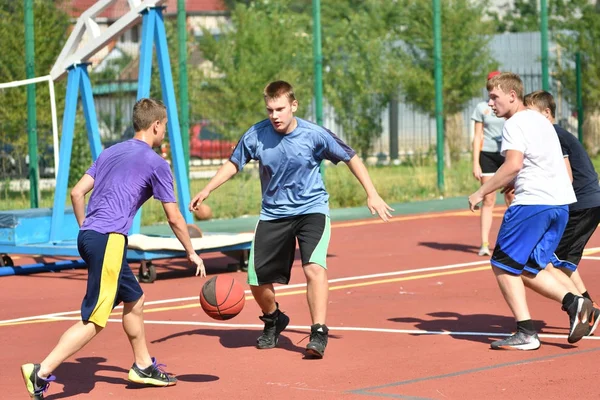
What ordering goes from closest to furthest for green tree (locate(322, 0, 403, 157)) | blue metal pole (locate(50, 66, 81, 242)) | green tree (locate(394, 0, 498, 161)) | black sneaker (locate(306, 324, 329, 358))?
black sneaker (locate(306, 324, 329, 358)), blue metal pole (locate(50, 66, 81, 242)), green tree (locate(322, 0, 403, 157)), green tree (locate(394, 0, 498, 161))

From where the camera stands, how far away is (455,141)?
102 ft

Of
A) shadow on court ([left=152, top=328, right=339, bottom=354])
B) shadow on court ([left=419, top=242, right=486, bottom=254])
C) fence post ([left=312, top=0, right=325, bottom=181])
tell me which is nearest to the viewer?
shadow on court ([left=152, top=328, right=339, bottom=354])

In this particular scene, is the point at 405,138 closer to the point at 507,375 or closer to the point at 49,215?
the point at 49,215

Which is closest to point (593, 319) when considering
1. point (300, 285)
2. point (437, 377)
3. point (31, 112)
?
point (437, 377)

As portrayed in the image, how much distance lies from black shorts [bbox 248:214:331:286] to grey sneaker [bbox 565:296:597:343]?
180 cm

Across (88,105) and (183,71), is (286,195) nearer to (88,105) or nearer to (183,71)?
(88,105)

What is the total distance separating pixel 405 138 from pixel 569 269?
71.5ft

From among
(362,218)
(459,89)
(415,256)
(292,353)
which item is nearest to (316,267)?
(292,353)

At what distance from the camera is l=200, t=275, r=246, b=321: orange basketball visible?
331 inches

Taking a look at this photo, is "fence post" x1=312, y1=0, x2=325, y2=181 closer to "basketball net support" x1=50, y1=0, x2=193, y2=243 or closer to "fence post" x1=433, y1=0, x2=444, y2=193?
"fence post" x1=433, y1=0, x2=444, y2=193

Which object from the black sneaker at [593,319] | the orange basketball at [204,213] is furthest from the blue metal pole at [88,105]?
the black sneaker at [593,319]

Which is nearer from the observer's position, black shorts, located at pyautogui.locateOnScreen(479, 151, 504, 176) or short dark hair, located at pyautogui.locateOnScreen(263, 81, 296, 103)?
short dark hair, located at pyautogui.locateOnScreen(263, 81, 296, 103)

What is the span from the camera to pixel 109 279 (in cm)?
727

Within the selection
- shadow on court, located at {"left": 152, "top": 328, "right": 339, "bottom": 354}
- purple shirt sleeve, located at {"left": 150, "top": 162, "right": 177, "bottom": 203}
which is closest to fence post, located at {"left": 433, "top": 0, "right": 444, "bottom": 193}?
shadow on court, located at {"left": 152, "top": 328, "right": 339, "bottom": 354}
